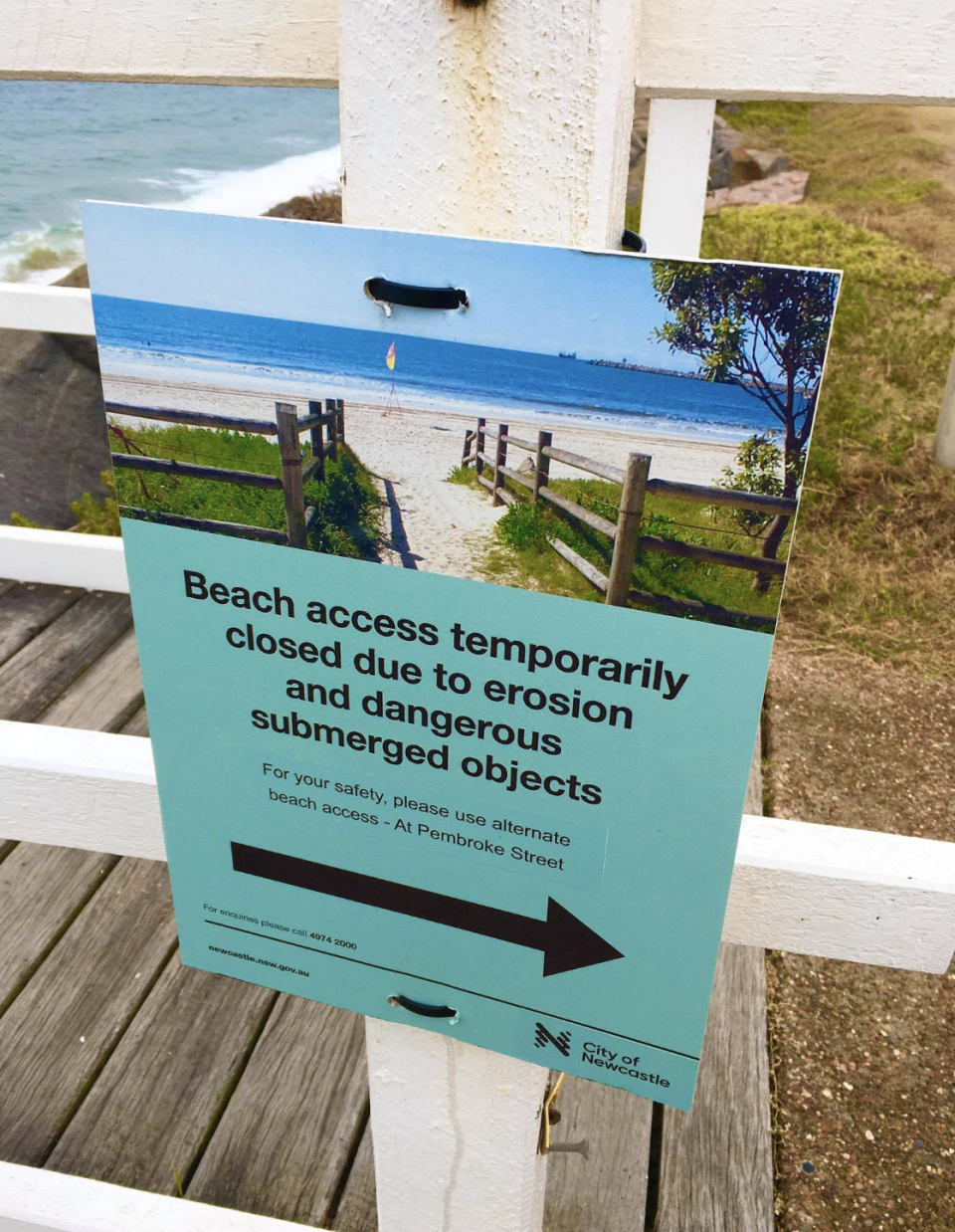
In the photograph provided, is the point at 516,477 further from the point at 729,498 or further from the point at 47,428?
the point at 47,428

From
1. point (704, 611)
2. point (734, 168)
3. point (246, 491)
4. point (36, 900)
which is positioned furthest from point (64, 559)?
point (734, 168)

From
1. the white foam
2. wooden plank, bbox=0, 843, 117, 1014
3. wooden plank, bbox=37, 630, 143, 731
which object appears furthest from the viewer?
the white foam

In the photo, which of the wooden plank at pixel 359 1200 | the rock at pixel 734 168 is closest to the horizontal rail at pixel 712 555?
the wooden plank at pixel 359 1200

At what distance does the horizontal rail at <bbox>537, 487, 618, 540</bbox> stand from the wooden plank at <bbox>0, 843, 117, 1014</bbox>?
1773mm

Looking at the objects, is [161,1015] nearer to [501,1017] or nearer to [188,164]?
A: [501,1017]

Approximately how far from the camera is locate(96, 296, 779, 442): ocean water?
54 cm

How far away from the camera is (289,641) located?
2.46 feet

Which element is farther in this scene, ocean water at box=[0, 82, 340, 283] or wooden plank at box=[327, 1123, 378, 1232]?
wooden plank at box=[327, 1123, 378, 1232]

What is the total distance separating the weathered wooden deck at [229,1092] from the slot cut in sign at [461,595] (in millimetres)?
888

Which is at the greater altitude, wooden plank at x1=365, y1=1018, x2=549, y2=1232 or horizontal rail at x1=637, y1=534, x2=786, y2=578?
horizontal rail at x1=637, y1=534, x2=786, y2=578

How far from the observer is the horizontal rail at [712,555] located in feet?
1.86

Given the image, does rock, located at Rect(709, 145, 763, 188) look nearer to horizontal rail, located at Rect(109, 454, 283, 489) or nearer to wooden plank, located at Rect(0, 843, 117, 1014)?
wooden plank, located at Rect(0, 843, 117, 1014)

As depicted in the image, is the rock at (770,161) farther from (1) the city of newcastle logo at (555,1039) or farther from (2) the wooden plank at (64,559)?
(1) the city of newcastle logo at (555,1039)

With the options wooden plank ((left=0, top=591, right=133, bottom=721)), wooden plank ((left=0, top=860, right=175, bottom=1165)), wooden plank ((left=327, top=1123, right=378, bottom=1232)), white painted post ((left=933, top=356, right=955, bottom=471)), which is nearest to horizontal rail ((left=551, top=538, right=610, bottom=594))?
wooden plank ((left=327, top=1123, right=378, bottom=1232))
